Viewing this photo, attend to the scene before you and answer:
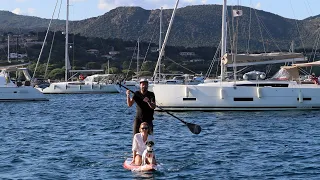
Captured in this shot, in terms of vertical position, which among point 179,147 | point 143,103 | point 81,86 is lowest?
point 81,86

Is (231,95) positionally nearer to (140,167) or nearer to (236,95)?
(236,95)

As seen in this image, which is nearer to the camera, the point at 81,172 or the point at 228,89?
the point at 81,172

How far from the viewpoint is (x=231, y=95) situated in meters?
36.4

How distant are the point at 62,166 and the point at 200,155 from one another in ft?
13.1

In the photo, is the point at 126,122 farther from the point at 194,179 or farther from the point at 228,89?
the point at 194,179

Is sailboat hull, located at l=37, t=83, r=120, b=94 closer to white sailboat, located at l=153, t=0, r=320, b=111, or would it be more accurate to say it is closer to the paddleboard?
white sailboat, located at l=153, t=0, r=320, b=111

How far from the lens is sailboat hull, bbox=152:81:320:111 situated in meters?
36.3

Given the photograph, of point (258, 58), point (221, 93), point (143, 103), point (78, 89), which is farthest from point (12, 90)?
point (143, 103)

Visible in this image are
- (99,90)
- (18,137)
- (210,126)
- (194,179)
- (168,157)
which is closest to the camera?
(194,179)

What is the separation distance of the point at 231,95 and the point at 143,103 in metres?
18.7

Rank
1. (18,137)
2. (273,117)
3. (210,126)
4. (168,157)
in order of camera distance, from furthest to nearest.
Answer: (273,117)
(210,126)
(18,137)
(168,157)

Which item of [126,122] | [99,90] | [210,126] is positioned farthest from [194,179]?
[99,90]

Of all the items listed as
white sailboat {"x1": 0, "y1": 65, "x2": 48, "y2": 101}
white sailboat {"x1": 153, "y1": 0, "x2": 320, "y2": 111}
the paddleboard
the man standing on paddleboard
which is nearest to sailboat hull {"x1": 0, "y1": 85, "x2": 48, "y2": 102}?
white sailboat {"x1": 0, "y1": 65, "x2": 48, "y2": 101}

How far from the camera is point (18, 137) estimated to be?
26547mm
